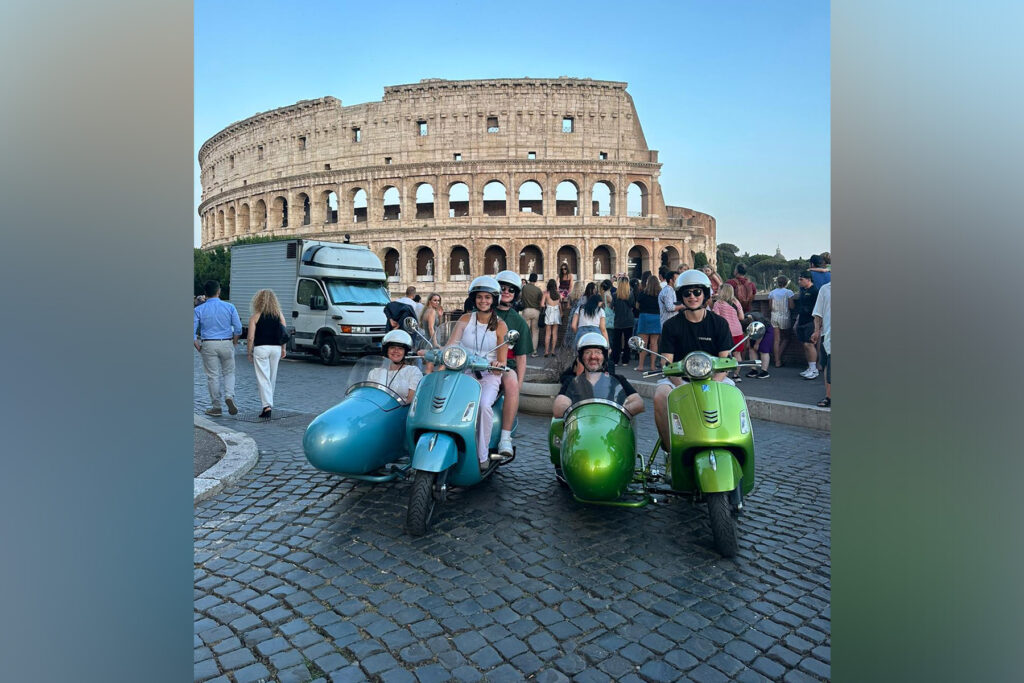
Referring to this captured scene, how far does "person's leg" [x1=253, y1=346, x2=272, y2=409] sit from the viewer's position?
7027 mm

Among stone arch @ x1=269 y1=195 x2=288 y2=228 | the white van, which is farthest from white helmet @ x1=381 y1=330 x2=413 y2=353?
stone arch @ x1=269 y1=195 x2=288 y2=228

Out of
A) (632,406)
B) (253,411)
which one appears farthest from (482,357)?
(253,411)

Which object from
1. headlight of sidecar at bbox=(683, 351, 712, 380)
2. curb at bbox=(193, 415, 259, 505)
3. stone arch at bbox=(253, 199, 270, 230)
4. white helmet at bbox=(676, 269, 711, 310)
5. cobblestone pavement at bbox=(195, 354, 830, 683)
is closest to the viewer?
cobblestone pavement at bbox=(195, 354, 830, 683)

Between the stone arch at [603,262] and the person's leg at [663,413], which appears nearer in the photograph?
the person's leg at [663,413]

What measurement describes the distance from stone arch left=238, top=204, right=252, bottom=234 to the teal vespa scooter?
50494mm

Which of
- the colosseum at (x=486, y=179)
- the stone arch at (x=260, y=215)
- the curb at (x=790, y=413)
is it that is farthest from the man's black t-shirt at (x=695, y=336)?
the stone arch at (x=260, y=215)

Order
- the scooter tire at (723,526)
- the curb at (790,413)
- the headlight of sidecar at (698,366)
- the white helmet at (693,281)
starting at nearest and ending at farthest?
the scooter tire at (723,526) < the headlight of sidecar at (698,366) < the white helmet at (693,281) < the curb at (790,413)

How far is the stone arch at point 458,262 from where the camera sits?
41.6m

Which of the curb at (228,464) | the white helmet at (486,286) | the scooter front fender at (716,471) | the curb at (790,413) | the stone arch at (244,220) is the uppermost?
the stone arch at (244,220)

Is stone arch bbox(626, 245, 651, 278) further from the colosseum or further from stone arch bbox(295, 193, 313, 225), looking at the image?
stone arch bbox(295, 193, 313, 225)

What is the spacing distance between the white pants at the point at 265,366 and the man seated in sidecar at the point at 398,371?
327cm

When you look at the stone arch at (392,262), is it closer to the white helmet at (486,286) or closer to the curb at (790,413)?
the curb at (790,413)
